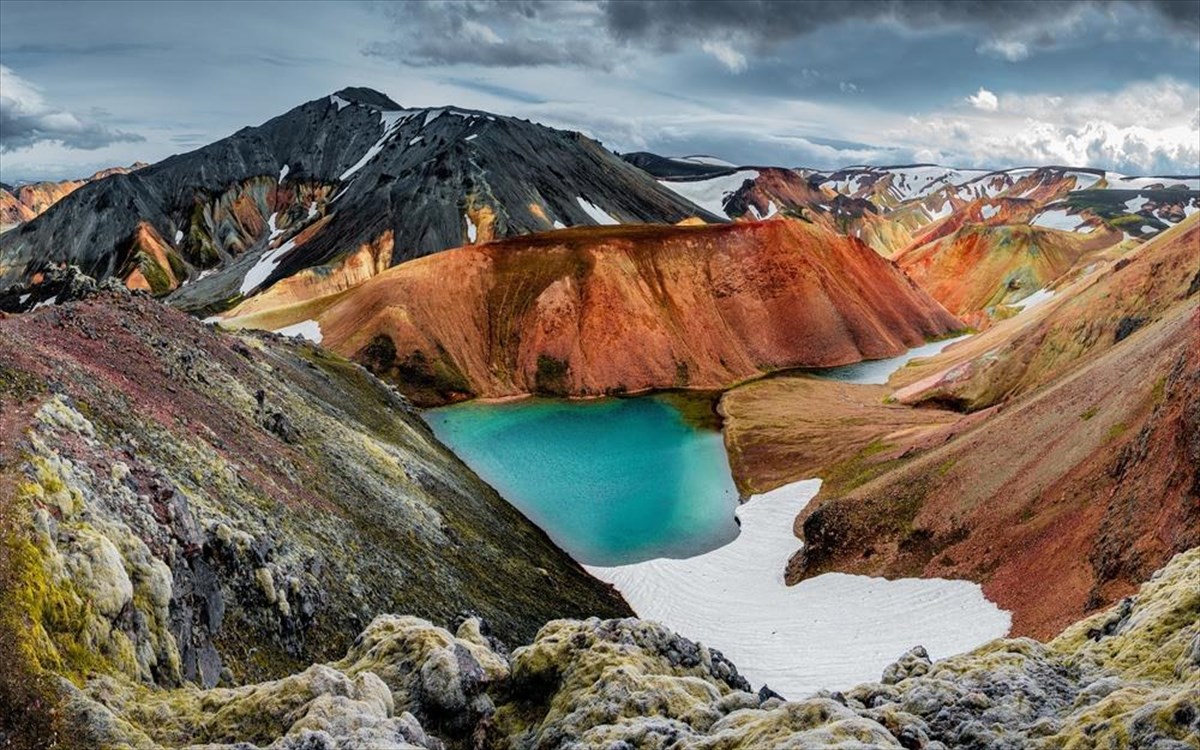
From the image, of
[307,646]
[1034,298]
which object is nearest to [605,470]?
[307,646]

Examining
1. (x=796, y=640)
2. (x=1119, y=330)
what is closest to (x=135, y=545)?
(x=796, y=640)

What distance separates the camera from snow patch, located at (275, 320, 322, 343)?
102375 millimetres

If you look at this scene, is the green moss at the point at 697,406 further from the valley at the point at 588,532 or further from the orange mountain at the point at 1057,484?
the orange mountain at the point at 1057,484

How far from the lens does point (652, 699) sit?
1623 centimetres

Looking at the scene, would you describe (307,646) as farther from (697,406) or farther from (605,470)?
(697,406)

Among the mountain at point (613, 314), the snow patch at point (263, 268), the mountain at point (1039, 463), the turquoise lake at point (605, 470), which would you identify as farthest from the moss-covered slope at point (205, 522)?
the snow patch at point (263, 268)

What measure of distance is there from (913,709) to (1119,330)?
59.5 meters

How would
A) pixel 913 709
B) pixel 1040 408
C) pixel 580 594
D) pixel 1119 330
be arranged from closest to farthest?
pixel 913 709, pixel 580 594, pixel 1040 408, pixel 1119 330

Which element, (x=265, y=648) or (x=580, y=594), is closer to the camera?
(x=265, y=648)

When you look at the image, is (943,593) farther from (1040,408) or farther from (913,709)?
(913,709)

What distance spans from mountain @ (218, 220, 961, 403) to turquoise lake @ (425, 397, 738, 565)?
805 cm

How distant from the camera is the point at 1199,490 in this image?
28906 millimetres

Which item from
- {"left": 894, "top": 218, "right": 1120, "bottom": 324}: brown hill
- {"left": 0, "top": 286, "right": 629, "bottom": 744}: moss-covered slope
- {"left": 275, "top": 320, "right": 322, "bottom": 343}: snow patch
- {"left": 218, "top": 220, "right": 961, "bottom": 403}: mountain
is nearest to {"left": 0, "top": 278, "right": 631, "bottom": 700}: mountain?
{"left": 0, "top": 286, "right": 629, "bottom": 744}: moss-covered slope

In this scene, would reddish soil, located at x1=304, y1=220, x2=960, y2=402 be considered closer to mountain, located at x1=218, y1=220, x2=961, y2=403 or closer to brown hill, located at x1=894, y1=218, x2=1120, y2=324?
mountain, located at x1=218, y1=220, x2=961, y2=403
